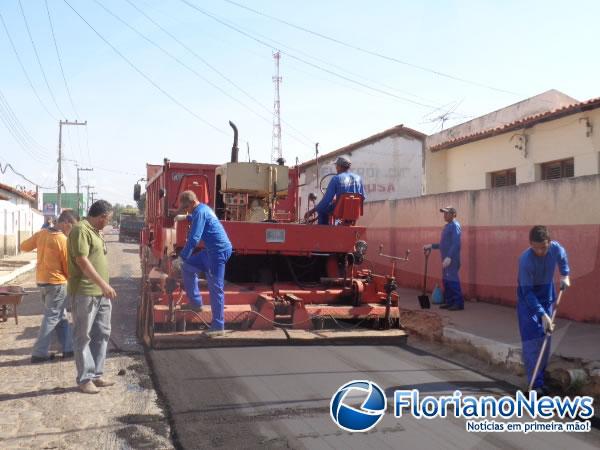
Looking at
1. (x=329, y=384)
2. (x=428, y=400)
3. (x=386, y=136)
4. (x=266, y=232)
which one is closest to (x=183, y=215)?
(x=266, y=232)

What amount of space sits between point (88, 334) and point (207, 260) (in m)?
1.78

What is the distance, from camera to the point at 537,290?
5.55 meters

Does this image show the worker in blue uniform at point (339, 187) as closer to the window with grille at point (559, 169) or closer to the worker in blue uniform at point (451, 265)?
the worker in blue uniform at point (451, 265)

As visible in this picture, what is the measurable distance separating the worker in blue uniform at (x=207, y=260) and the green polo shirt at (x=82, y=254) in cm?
122

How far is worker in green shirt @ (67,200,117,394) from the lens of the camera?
523 cm

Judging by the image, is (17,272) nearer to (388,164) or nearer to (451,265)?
(451,265)

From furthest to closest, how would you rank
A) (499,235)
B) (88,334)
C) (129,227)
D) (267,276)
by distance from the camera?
(129,227)
(499,235)
(267,276)
(88,334)

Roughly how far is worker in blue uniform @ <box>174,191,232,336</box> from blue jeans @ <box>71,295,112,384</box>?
1274mm

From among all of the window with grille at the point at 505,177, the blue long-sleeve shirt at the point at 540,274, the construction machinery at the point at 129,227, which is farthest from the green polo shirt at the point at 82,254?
the construction machinery at the point at 129,227

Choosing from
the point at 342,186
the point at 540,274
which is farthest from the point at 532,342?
the point at 342,186

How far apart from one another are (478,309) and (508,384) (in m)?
3.95

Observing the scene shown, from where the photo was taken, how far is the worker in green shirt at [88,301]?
523cm

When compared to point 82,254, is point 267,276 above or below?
below

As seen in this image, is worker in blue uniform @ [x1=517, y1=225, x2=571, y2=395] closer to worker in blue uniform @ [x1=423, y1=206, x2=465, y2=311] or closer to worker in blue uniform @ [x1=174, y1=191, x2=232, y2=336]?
worker in blue uniform @ [x1=174, y1=191, x2=232, y2=336]
